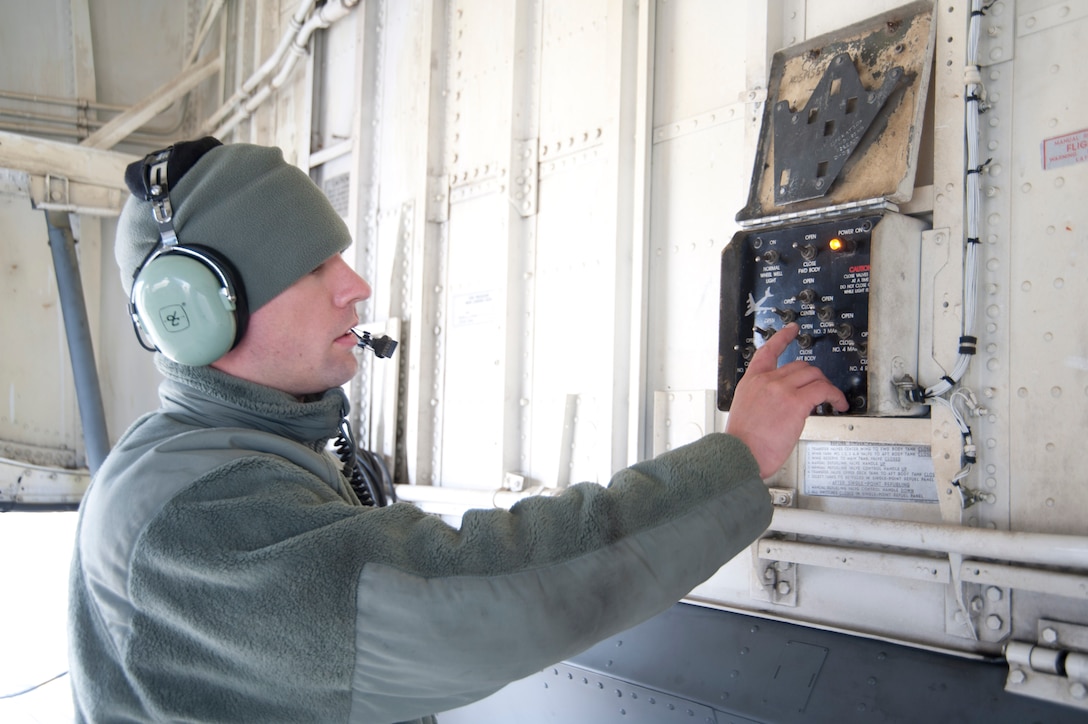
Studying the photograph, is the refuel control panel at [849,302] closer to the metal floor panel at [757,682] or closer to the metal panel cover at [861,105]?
the metal panel cover at [861,105]

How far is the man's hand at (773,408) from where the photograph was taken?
1.19 meters

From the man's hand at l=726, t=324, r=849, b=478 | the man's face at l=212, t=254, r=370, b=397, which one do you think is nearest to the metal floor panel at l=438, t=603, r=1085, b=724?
the man's hand at l=726, t=324, r=849, b=478

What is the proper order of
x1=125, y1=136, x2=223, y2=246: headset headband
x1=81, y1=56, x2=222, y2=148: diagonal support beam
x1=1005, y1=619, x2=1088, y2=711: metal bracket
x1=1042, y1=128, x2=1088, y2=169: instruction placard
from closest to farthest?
x1=125, y1=136, x2=223, y2=246: headset headband < x1=1005, y1=619, x2=1088, y2=711: metal bracket < x1=1042, y1=128, x2=1088, y2=169: instruction placard < x1=81, y1=56, x2=222, y2=148: diagonal support beam

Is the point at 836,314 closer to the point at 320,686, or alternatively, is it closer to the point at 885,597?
the point at 885,597

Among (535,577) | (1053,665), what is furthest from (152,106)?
(1053,665)

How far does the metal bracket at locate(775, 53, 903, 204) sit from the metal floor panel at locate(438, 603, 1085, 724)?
4.18 feet

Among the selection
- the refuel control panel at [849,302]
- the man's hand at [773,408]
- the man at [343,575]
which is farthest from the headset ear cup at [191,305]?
the refuel control panel at [849,302]

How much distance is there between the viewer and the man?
2.98ft

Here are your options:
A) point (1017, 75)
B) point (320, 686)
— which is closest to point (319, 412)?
point (320, 686)

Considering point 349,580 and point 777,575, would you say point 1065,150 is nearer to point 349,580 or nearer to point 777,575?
point 777,575

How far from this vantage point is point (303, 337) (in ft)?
4.54

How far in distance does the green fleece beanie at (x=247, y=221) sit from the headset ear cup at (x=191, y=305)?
0.05 meters

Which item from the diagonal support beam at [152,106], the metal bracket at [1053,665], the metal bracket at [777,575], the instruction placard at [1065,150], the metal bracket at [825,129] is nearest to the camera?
the metal bracket at [1053,665]

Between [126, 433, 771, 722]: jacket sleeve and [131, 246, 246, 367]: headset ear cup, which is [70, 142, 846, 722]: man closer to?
[126, 433, 771, 722]: jacket sleeve
